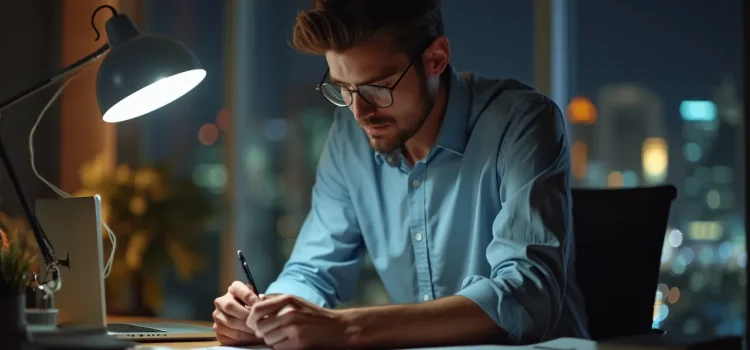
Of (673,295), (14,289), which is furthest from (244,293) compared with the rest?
(673,295)

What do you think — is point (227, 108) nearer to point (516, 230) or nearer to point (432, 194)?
point (432, 194)

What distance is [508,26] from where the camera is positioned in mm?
3754

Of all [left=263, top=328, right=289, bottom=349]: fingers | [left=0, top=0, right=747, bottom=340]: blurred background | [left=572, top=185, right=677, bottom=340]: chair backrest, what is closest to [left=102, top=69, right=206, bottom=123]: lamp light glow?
[left=263, top=328, right=289, bottom=349]: fingers

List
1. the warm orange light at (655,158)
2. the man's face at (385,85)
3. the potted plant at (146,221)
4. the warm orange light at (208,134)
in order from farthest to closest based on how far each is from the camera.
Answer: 1. the warm orange light at (208,134)
2. the potted plant at (146,221)
3. the warm orange light at (655,158)
4. the man's face at (385,85)

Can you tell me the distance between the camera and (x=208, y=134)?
15.5ft

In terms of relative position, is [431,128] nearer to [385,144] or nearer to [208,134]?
[385,144]

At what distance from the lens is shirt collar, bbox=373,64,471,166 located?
71.0 inches

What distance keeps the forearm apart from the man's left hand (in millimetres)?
22

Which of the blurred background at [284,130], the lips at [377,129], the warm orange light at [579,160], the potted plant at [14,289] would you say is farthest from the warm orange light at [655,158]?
the potted plant at [14,289]

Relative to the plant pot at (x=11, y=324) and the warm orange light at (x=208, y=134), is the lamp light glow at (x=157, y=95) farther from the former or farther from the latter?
the warm orange light at (x=208, y=134)

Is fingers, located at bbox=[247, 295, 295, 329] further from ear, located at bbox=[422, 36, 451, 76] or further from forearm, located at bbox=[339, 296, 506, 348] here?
ear, located at bbox=[422, 36, 451, 76]

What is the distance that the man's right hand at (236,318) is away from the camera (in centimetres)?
146

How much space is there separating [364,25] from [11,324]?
83cm

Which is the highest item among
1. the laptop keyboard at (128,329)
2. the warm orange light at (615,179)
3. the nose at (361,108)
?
the nose at (361,108)
